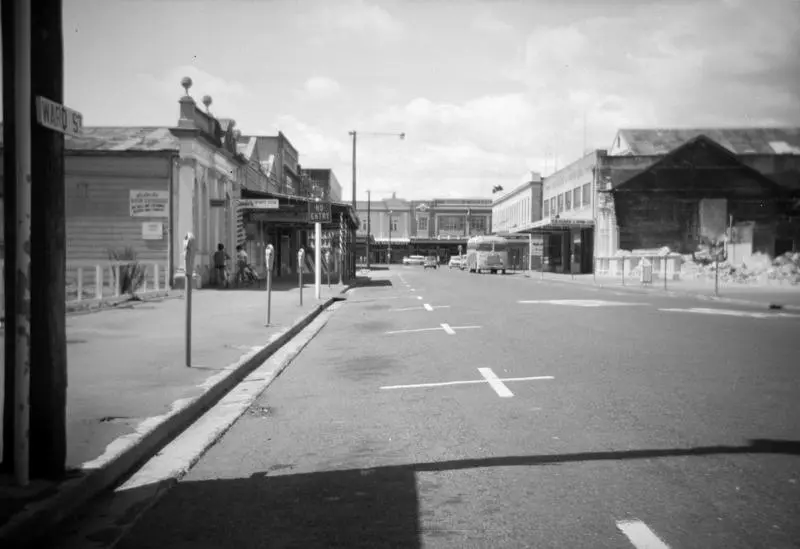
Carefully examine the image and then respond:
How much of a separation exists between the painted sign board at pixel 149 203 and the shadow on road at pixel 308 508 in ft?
70.5

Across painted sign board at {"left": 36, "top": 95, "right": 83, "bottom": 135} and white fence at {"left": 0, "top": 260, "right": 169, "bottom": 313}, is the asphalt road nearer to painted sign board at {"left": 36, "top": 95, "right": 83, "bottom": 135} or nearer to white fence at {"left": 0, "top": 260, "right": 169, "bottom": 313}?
painted sign board at {"left": 36, "top": 95, "right": 83, "bottom": 135}

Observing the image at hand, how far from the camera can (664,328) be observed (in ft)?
41.4

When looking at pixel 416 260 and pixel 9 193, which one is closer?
pixel 9 193

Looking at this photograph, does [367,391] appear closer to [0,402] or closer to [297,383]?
[297,383]

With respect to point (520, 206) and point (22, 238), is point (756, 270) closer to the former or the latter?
point (22, 238)

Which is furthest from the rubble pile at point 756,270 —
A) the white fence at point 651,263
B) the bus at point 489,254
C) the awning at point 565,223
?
the bus at point 489,254

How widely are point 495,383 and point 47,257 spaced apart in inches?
190

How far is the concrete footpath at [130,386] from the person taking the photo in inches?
151

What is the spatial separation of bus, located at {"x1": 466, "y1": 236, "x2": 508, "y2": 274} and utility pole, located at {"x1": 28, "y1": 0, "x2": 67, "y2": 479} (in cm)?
5599

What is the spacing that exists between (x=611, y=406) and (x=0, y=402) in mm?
5391

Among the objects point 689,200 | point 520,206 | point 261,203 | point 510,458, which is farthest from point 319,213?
point 520,206

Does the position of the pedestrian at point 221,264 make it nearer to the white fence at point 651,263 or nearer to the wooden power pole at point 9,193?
the white fence at point 651,263

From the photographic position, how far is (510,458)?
4.78 meters

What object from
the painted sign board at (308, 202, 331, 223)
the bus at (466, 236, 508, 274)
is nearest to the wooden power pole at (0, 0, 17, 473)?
the painted sign board at (308, 202, 331, 223)
